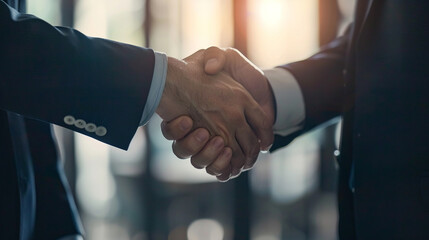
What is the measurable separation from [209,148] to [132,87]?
41cm

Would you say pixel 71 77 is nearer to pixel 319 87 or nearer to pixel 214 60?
pixel 214 60

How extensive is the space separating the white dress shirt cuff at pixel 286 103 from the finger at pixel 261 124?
66 mm

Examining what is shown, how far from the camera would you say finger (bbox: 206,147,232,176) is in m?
1.78

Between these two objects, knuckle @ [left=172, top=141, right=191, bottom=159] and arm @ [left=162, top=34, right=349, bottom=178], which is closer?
Result: knuckle @ [left=172, top=141, right=191, bottom=159]

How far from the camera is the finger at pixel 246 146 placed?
1.82 metres

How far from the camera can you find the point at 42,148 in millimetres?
1662

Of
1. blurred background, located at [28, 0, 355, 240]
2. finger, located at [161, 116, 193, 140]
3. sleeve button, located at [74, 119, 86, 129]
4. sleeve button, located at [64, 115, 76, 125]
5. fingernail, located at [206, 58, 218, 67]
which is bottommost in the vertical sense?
blurred background, located at [28, 0, 355, 240]

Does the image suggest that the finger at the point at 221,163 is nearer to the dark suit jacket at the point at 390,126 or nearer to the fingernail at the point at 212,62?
the fingernail at the point at 212,62

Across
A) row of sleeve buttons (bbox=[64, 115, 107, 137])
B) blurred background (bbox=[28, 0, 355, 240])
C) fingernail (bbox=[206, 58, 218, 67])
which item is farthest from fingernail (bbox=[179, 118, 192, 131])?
blurred background (bbox=[28, 0, 355, 240])

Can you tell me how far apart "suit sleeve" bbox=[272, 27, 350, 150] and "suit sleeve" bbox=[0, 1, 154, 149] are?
0.68 meters

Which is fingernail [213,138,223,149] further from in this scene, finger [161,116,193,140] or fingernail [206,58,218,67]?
fingernail [206,58,218,67]

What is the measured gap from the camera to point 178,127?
1.70 meters

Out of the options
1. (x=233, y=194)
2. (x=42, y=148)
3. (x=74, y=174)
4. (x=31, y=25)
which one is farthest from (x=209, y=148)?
(x=74, y=174)

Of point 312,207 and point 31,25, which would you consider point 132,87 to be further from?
point 312,207
